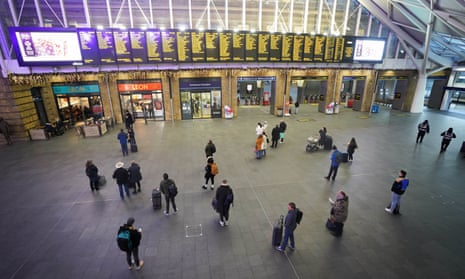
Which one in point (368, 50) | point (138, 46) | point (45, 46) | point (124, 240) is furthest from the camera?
point (368, 50)

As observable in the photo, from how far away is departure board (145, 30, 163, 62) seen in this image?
53.4 ft

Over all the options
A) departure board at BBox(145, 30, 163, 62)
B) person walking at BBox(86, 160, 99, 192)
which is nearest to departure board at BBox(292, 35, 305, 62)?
departure board at BBox(145, 30, 163, 62)

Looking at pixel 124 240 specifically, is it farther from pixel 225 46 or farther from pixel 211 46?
pixel 225 46

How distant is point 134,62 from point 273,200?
14.9m

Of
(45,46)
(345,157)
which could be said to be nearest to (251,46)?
(345,157)

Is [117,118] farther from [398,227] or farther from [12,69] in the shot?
[398,227]

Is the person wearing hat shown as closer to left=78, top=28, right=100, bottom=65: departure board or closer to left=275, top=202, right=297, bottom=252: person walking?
left=275, top=202, right=297, bottom=252: person walking

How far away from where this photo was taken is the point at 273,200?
7801 millimetres

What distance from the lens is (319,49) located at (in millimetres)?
19250

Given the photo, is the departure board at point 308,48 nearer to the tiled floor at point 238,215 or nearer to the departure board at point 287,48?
the departure board at point 287,48

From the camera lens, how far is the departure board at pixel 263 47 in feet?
58.7

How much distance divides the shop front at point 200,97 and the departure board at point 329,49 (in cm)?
984

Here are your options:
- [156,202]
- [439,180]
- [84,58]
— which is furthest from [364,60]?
[84,58]

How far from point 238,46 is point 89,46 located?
11.0 meters
